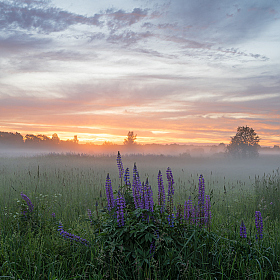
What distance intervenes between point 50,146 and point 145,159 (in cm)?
4717

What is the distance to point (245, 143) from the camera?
130ft

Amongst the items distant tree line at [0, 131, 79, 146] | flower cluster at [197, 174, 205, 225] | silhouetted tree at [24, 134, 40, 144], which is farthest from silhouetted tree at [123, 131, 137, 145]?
flower cluster at [197, 174, 205, 225]

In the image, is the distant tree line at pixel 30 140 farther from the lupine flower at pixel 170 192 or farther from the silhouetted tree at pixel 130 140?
the lupine flower at pixel 170 192

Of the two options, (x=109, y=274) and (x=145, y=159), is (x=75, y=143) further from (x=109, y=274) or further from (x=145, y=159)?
(x=109, y=274)

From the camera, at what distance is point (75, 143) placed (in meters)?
64.9

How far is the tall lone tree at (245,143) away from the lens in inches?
1532

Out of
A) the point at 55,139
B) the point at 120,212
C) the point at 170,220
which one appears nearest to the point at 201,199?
the point at 170,220

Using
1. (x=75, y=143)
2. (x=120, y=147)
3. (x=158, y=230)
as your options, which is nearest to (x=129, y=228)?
(x=158, y=230)

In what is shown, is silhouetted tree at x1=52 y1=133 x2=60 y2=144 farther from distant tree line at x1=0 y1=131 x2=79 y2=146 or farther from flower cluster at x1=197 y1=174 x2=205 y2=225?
flower cluster at x1=197 y1=174 x2=205 y2=225

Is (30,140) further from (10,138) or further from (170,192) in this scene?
(170,192)

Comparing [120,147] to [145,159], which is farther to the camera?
[120,147]

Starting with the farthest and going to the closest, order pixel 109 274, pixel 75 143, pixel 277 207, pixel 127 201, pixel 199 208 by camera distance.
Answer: pixel 75 143 < pixel 277 207 < pixel 199 208 < pixel 127 201 < pixel 109 274

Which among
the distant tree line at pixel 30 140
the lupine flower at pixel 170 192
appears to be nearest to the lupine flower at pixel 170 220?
the lupine flower at pixel 170 192

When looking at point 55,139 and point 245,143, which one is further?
point 55,139
